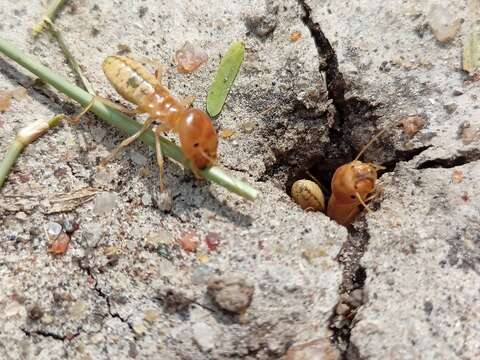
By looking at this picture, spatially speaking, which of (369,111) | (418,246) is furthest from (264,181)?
(418,246)

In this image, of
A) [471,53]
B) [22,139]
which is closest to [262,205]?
[22,139]

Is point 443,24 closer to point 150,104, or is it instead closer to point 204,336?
point 150,104

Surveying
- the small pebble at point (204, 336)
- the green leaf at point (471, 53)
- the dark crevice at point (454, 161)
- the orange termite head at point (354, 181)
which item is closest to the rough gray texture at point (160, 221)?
the small pebble at point (204, 336)

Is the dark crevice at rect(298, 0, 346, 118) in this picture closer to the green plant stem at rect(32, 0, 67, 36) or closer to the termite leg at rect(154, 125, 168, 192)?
the termite leg at rect(154, 125, 168, 192)

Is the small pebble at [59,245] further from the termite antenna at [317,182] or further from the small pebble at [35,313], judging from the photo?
the termite antenna at [317,182]

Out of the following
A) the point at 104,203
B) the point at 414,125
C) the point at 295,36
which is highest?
the point at 295,36

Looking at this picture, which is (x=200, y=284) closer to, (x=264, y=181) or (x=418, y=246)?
(x=264, y=181)
